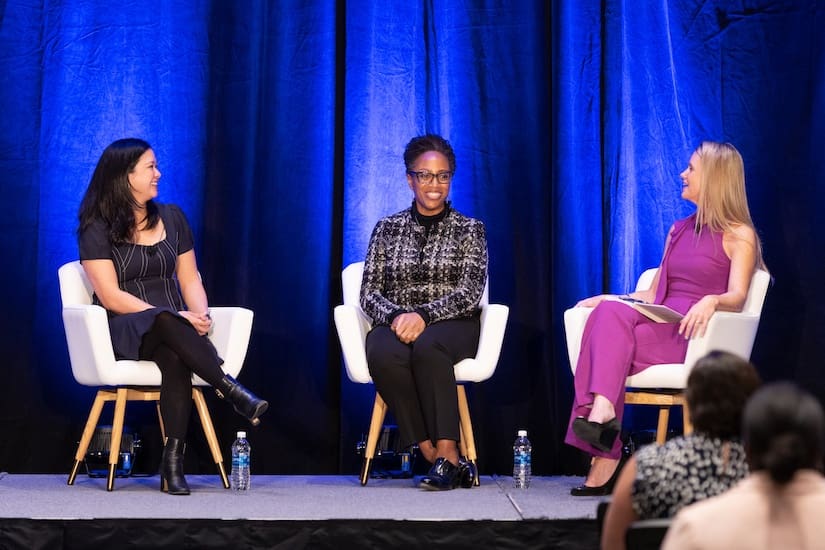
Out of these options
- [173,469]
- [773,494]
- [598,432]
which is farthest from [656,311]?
[773,494]

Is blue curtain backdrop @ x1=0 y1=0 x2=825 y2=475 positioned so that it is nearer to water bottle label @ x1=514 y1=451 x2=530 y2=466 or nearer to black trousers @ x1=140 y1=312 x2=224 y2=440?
water bottle label @ x1=514 y1=451 x2=530 y2=466

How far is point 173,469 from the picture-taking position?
152 inches

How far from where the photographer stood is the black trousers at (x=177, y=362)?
12.9ft

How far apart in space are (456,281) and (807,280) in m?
1.61

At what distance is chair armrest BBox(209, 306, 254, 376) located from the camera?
13.6 feet

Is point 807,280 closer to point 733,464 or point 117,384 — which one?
point 117,384

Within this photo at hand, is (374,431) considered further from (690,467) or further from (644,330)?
(690,467)

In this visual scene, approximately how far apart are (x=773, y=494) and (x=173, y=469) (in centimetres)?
275

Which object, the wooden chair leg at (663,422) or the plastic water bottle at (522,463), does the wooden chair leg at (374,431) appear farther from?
the wooden chair leg at (663,422)

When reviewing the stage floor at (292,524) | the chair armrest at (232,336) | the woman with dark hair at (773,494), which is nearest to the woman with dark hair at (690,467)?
the woman with dark hair at (773,494)

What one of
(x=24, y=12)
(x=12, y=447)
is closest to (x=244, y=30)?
(x=24, y=12)

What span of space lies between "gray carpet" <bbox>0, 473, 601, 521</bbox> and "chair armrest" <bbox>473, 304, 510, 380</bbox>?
43 cm

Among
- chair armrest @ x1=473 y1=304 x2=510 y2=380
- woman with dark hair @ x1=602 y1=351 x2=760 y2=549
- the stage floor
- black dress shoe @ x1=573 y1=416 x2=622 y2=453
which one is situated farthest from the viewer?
chair armrest @ x1=473 y1=304 x2=510 y2=380

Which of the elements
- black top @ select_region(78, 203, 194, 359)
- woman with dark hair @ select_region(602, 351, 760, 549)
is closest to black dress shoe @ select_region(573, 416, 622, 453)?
black top @ select_region(78, 203, 194, 359)
